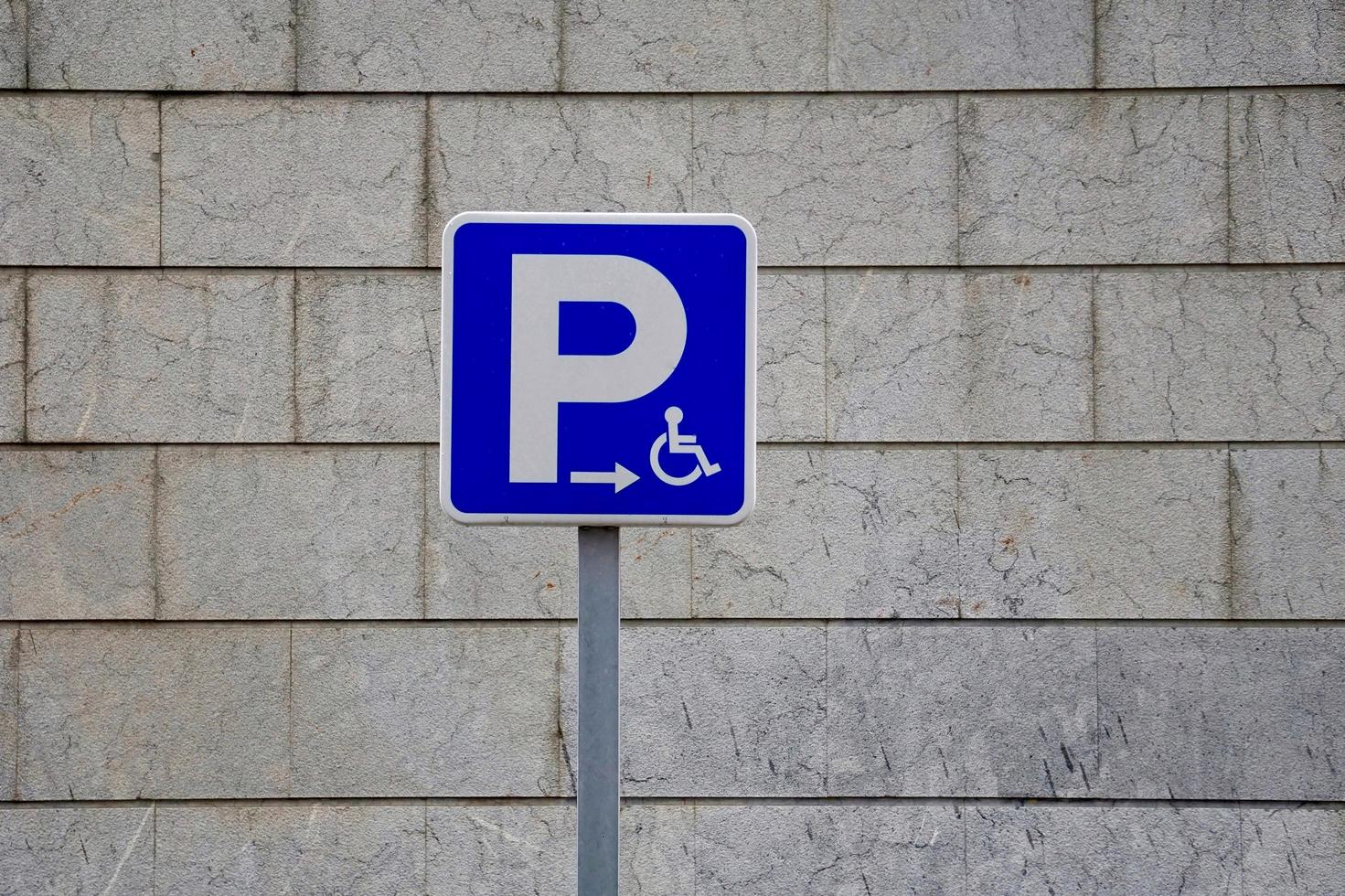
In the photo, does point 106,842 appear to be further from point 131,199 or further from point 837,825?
point 837,825

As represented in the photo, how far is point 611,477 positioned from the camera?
232 centimetres

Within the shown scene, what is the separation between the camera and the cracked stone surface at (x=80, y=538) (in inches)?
175

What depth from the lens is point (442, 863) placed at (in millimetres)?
4406

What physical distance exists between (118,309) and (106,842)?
212cm

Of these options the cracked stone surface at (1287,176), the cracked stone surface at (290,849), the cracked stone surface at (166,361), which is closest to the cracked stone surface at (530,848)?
the cracked stone surface at (290,849)

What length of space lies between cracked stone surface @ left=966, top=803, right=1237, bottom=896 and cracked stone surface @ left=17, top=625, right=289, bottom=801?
2.82m

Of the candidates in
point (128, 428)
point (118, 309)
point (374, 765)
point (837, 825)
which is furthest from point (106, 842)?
point (837, 825)

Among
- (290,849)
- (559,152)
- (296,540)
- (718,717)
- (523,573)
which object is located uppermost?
(559,152)

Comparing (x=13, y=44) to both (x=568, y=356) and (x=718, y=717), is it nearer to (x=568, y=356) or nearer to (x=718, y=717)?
(x=568, y=356)

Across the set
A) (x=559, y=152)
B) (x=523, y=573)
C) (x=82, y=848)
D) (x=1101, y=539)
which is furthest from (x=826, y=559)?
(x=82, y=848)

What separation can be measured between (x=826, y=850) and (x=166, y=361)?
10.7ft

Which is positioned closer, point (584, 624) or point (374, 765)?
point (584, 624)

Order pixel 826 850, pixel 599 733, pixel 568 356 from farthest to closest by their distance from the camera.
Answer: pixel 826 850, pixel 568 356, pixel 599 733

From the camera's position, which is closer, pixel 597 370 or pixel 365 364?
pixel 597 370
